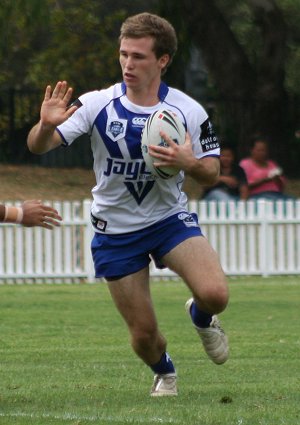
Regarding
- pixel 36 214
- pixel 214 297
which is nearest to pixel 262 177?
pixel 214 297

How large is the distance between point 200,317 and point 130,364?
8.03 ft

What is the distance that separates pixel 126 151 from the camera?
8.09 metres

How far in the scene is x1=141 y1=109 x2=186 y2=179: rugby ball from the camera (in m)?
7.82

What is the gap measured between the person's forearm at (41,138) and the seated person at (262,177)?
1211 centimetres

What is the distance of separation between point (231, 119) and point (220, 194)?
11548mm

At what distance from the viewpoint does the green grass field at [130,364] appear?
7.67 meters

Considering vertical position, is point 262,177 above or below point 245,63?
below

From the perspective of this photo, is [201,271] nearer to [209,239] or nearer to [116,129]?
[116,129]

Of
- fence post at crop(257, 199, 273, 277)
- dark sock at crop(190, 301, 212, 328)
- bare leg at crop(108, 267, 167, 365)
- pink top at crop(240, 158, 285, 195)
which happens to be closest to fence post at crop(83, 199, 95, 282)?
fence post at crop(257, 199, 273, 277)

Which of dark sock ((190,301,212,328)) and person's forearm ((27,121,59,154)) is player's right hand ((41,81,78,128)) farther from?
dark sock ((190,301,212,328))

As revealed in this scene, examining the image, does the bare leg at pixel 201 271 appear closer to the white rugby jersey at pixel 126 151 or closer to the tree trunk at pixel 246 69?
the white rugby jersey at pixel 126 151

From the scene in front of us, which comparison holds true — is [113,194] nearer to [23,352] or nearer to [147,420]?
[147,420]

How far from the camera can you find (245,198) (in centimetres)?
1973

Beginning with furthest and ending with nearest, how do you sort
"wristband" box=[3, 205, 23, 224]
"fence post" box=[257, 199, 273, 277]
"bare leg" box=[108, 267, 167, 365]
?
"fence post" box=[257, 199, 273, 277]
"bare leg" box=[108, 267, 167, 365]
"wristband" box=[3, 205, 23, 224]
